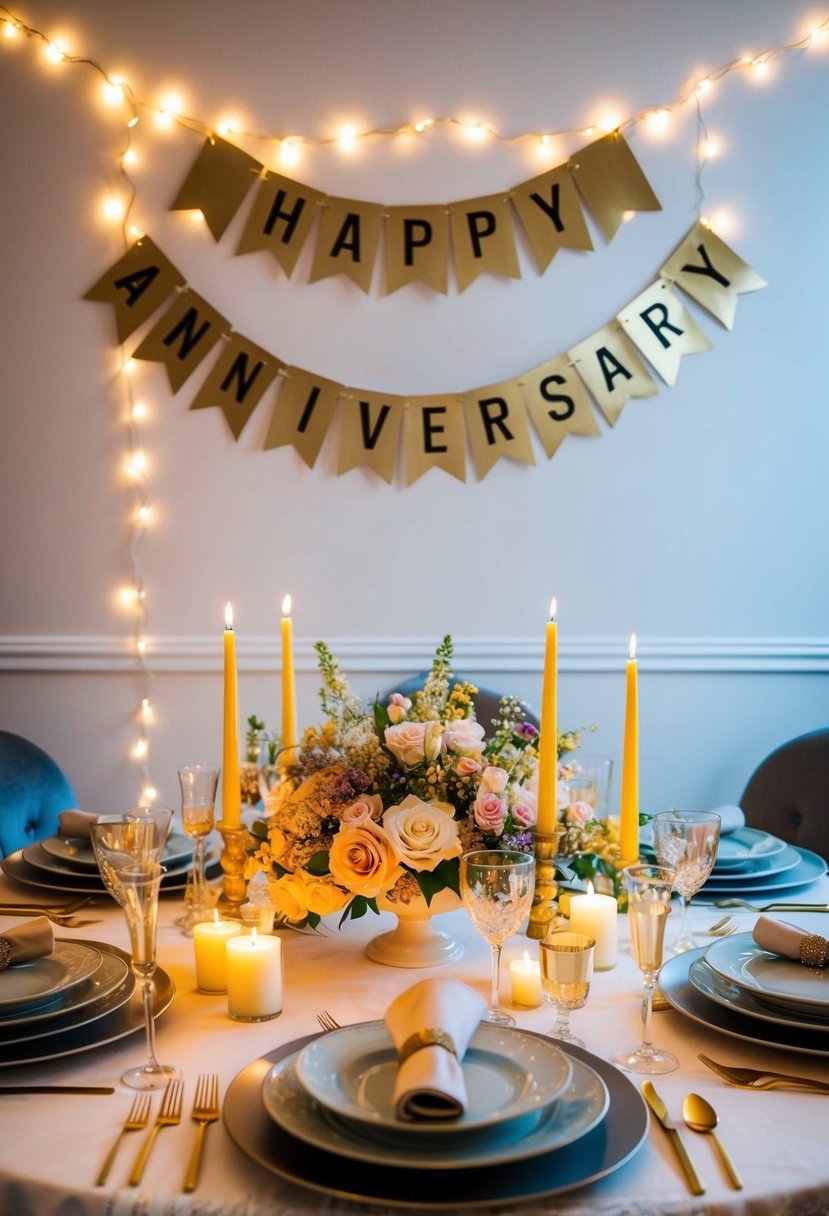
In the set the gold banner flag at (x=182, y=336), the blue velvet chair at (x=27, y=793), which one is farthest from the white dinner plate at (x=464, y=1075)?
the gold banner flag at (x=182, y=336)

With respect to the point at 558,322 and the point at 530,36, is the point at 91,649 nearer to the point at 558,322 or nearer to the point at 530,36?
the point at 558,322

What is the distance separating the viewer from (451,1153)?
0.80 meters

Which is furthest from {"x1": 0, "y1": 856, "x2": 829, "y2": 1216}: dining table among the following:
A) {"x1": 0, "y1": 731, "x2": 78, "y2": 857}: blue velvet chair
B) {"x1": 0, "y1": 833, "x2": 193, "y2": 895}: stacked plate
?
{"x1": 0, "y1": 731, "x2": 78, "y2": 857}: blue velvet chair

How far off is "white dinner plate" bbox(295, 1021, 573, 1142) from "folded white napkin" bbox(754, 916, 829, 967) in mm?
318

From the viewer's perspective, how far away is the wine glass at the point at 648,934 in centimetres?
102

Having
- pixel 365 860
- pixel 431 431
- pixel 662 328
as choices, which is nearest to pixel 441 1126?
pixel 365 860

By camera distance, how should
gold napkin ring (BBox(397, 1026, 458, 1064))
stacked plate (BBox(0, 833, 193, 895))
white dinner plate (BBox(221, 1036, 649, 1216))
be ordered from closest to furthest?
white dinner plate (BBox(221, 1036, 649, 1216)) → gold napkin ring (BBox(397, 1026, 458, 1064)) → stacked plate (BBox(0, 833, 193, 895))

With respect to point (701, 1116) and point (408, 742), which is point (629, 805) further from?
point (701, 1116)

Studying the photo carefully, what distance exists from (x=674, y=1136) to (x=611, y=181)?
2.47 meters

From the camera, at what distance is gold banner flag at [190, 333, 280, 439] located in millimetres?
2799

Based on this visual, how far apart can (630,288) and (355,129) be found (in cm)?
78

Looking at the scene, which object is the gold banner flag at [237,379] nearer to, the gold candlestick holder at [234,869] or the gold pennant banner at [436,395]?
the gold pennant banner at [436,395]

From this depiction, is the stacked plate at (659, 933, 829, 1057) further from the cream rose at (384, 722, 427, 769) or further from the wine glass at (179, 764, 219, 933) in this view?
the wine glass at (179, 764, 219, 933)

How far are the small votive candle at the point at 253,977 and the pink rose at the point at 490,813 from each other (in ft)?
0.84
